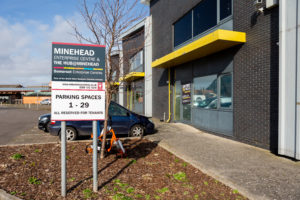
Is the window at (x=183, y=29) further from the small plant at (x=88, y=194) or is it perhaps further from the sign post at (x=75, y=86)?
the small plant at (x=88, y=194)

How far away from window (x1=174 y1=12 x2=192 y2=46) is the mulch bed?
743 cm

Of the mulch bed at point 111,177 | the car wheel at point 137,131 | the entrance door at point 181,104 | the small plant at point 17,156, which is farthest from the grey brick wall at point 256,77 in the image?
the small plant at point 17,156

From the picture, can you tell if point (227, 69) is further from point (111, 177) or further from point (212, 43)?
point (111, 177)

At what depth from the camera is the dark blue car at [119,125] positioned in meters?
7.86

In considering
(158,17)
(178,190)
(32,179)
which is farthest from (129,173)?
(158,17)

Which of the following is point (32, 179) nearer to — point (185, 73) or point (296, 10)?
point (296, 10)

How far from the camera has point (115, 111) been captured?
8.44m

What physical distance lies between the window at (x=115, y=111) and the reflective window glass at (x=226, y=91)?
12.5ft

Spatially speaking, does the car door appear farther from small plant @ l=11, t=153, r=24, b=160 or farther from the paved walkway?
small plant @ l=11, t=153, r=24, b=160

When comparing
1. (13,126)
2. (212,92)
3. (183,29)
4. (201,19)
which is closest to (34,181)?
(212,92)

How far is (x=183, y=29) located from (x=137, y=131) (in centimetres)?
645

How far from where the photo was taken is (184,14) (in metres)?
11.7

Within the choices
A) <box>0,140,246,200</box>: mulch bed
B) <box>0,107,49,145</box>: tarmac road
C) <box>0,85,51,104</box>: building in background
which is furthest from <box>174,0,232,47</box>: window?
<box>0,85,51,104</box>: building in background

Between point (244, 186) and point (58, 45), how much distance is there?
3930 millimetres
